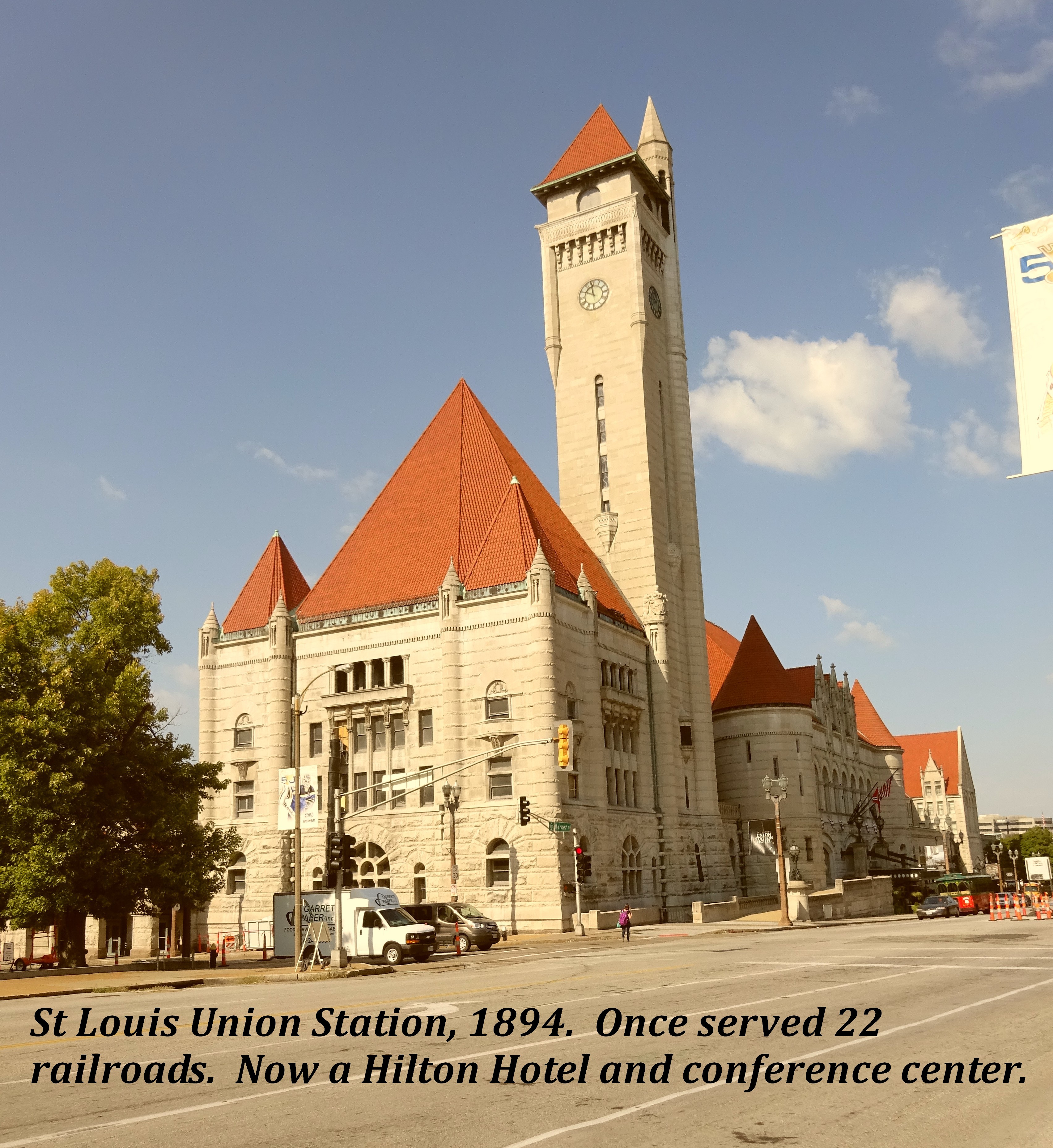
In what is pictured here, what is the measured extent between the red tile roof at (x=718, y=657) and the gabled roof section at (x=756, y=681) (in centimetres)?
100

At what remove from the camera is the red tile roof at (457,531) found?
5138 centimetres

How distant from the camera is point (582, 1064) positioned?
1145 cm

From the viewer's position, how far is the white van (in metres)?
32.2

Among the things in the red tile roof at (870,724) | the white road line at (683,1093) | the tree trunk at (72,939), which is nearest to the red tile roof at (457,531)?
the tree trunk at (72,939)

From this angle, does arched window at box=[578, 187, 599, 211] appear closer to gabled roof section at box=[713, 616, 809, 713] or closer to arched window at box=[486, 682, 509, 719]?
gabled roof section at box=[713, 616, 809, 713]

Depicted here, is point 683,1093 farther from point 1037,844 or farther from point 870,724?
point 1037,844

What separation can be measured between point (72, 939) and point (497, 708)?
20221 millimetres

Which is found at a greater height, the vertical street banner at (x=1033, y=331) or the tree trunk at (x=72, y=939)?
the vertical street banner at (x=1033, y=331)

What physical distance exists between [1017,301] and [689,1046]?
920cm

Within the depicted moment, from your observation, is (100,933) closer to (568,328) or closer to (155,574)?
(155,574)

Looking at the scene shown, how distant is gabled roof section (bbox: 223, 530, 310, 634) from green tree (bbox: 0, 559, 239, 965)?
1755 cm

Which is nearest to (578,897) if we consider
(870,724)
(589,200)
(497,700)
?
(497,700)

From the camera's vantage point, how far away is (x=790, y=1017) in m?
14.6

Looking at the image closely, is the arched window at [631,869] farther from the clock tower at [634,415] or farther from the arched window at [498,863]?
the arched window at [498,863]
